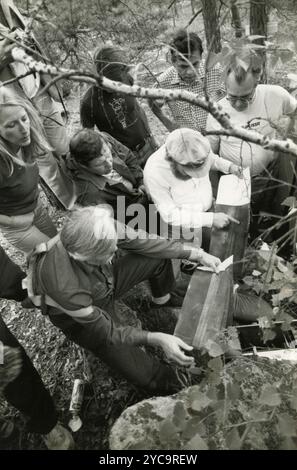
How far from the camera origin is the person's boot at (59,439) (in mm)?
2412

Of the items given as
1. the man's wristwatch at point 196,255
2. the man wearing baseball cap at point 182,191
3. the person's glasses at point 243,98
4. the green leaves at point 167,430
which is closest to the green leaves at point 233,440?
the green leaves at point 167,430

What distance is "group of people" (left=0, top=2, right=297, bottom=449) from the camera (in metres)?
2.29

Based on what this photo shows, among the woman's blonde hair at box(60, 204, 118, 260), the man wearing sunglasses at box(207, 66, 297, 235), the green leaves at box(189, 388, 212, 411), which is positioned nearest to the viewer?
the green leaves at box(189, 388, 212, 411)

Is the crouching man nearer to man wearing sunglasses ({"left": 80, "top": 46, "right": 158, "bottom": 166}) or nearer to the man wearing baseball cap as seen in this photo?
the man wearing baseball cap

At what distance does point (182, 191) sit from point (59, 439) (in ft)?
6.17

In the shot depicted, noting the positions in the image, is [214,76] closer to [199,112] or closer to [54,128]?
[199,112]

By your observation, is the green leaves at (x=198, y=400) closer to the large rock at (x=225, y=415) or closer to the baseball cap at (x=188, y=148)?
the large rock at (x=225, y=415)

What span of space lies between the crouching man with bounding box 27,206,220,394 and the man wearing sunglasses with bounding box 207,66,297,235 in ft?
4.21

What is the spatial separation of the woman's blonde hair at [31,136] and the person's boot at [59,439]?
1674 millimetres

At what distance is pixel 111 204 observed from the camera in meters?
3.30

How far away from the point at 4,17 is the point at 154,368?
2.99 m

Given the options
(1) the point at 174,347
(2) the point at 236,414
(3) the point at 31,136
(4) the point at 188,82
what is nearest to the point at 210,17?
(4) the point at 188,82

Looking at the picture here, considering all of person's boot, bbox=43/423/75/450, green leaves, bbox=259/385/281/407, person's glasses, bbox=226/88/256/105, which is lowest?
person's boot, bbox=43/423/75/450

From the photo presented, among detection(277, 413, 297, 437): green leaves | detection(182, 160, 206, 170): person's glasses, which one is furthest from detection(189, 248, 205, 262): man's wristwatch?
detection(277, 413, 297, 437): green leaves
